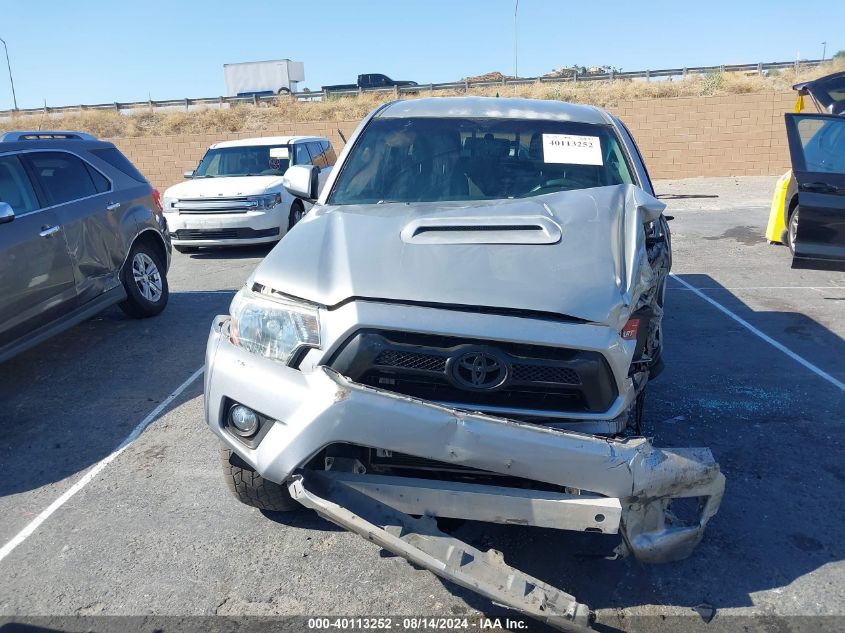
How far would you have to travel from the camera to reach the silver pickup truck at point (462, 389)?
2324 mm

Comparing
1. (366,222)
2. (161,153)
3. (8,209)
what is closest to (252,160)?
(8,209)

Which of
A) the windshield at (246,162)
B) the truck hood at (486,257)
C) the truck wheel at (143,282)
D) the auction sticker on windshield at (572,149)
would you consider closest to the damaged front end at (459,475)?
the truck hood at (486,257)

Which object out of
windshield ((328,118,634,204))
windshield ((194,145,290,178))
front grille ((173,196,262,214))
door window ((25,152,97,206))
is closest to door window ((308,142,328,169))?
windshield ((194,145,290,178))

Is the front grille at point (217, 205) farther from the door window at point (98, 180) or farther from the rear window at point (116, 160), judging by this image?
the door window at point (98, 180)

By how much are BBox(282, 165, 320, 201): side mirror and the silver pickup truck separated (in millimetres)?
1284

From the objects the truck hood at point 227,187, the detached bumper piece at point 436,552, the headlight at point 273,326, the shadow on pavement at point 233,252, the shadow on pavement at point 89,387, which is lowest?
the shadow on pavement at point 89,387

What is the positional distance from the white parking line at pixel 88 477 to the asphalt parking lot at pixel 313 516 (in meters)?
0.02

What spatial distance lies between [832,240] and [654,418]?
3.15m

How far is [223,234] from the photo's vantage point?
9891mm

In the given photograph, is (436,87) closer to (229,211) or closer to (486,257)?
(229,211)

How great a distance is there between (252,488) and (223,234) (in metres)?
7.42

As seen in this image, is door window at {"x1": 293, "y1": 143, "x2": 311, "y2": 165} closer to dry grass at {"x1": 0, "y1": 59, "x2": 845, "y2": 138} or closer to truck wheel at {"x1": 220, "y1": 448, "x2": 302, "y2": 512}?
truck wheel at {"x1": 220, "y1": 448, "x2": 302, "y2": 512}

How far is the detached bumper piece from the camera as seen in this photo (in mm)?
2242

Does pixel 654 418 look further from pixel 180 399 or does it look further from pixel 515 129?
pixel 180 399
